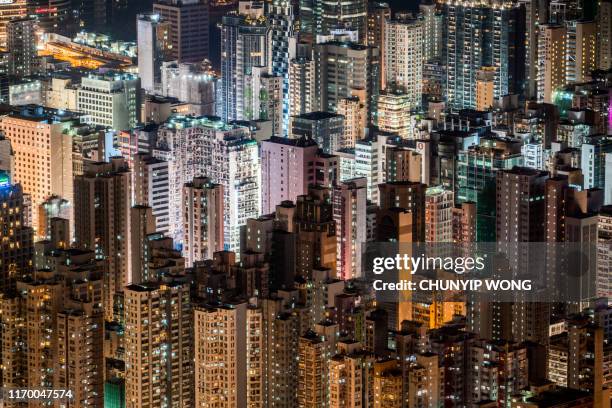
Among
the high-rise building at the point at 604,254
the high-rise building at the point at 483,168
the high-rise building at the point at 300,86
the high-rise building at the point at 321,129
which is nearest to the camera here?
the high-rise building at the point at 604,254

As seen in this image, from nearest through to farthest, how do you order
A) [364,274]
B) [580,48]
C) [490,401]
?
[490,401], [364,274], [580,48]

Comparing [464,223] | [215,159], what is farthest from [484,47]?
[464,223]

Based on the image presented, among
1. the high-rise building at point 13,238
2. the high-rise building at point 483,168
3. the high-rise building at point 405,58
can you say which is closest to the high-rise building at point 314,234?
the high-rise building at point 483,168

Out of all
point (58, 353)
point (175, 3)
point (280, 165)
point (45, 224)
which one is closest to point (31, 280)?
point (58, 353)

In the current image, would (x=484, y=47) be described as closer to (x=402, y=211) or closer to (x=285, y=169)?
(x=285, y=169)

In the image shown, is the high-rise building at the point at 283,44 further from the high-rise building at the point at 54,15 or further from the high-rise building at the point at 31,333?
the high-rise building at the point at 31,333

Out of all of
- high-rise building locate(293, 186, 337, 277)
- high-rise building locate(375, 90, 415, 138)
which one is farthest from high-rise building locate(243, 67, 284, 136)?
high-rise building locate(293, 186, 337, 277)

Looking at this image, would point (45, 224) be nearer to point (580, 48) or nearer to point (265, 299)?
point (265, 299)
